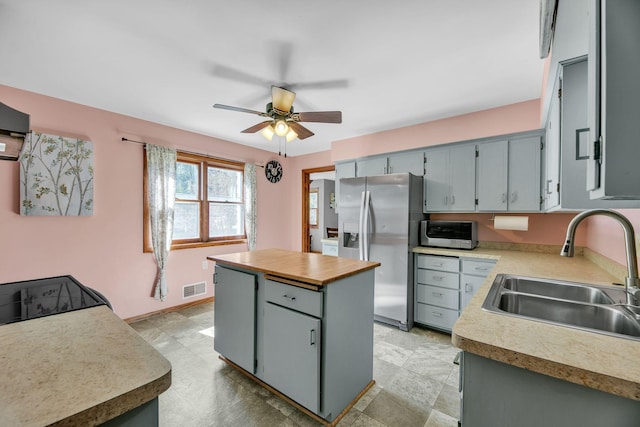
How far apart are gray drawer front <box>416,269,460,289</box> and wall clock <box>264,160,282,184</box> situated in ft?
10.1

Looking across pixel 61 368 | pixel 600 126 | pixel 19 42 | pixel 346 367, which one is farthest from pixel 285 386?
pixel 19 42

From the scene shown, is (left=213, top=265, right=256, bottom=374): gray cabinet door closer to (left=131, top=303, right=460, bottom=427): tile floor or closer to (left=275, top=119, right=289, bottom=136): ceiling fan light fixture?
(left=131, top=303, right=460, bottom=427): tile floor

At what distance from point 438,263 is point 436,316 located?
60cm

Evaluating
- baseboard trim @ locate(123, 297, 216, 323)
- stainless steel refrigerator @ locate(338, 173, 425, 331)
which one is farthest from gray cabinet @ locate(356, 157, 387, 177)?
baseboard trim @ locate(123, 297, 216, 323)

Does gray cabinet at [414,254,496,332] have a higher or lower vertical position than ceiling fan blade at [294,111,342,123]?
lower

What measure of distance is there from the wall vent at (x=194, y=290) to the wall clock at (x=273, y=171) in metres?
2.14

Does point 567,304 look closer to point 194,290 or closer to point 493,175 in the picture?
point 493,175

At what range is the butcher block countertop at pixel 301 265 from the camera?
5.44 ft

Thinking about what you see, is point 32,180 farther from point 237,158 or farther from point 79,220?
point 237,158

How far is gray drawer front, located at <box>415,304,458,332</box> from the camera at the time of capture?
2854 mm

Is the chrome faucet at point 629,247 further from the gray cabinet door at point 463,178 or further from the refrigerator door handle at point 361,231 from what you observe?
the refrigerator door handle at point 361,231

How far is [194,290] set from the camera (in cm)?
383

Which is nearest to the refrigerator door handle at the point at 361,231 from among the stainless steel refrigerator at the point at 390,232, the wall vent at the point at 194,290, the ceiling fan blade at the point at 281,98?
the stainless steel refrigerator at the point at 390,232

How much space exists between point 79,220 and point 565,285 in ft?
13.9
